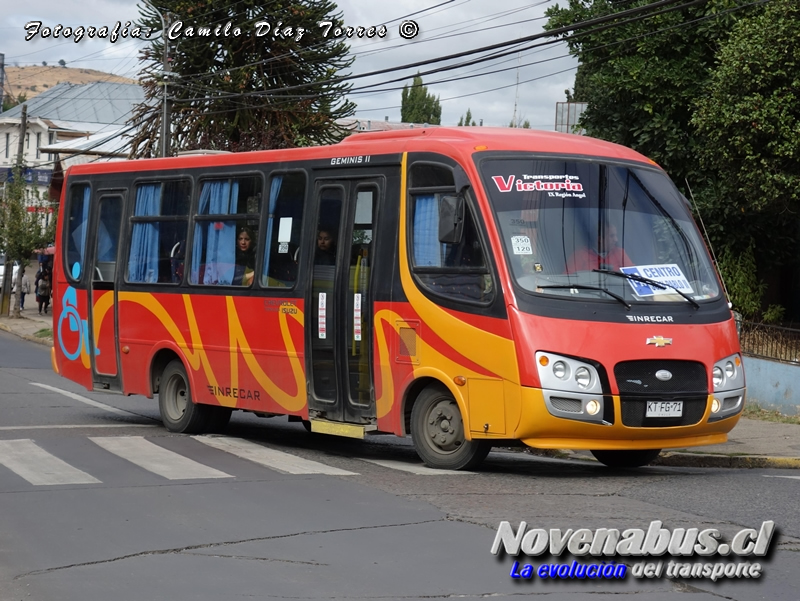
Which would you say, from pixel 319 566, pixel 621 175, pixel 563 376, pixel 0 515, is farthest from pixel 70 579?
pixel 621 175

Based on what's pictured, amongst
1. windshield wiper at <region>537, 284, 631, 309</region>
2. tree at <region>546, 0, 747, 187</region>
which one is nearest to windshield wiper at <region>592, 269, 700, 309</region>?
windshield wiper at <region>537, 284, 631, 309</region>

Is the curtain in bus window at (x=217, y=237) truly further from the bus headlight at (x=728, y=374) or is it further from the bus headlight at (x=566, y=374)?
the bus headlight at (x=728, y=374)

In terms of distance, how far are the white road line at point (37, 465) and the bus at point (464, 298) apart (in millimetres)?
2355

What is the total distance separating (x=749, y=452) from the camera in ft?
44.6

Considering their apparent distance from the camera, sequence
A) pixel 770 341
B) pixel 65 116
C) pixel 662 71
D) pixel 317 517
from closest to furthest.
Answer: pixel 317 517
pixel 770 341
pixel 662 71
pixel 65 116

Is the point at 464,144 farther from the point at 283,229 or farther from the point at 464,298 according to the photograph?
the point at 283,229

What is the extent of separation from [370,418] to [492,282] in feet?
6.97

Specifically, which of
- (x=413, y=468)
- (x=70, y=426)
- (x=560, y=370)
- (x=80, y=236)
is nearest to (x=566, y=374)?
(x=560, y=370)

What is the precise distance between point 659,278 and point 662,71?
461 inches

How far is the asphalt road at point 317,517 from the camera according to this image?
6.71 metres

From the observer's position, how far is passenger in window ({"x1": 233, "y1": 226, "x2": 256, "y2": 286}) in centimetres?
1330

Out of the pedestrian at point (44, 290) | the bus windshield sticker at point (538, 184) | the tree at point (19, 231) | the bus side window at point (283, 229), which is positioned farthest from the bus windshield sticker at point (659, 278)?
the pedestrian at point (44, 290)

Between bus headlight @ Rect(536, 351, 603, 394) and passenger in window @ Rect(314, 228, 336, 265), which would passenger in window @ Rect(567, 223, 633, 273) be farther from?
passenger in window @ Rect(314, 228, 336, 265)

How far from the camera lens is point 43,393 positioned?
64.0 feet
